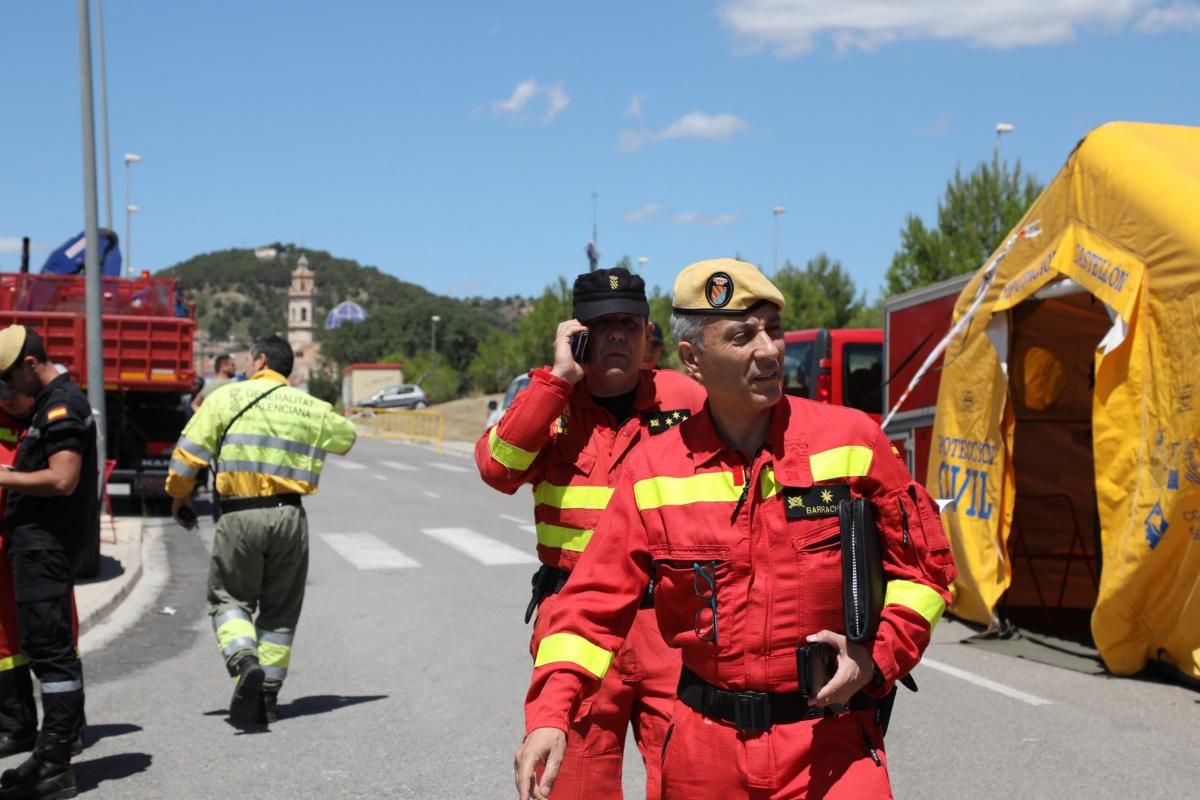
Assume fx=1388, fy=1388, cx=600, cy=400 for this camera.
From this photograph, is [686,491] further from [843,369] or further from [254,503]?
[843,369]

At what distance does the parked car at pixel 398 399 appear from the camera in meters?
74.5

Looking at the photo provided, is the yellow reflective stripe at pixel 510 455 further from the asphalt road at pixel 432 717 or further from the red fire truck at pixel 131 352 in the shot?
the red fire truck at pixel 131 352

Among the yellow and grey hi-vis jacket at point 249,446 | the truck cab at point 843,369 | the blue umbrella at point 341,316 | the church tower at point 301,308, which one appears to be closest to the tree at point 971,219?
the truck cab at point 843,369

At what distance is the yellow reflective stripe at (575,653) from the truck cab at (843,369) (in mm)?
12850

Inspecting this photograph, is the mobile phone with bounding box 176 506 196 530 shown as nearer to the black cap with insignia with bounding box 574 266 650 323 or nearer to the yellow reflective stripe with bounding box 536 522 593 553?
the yellow reflective stripe with bounding box 536 522 593 553

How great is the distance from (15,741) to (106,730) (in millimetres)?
852

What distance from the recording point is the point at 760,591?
111 inches

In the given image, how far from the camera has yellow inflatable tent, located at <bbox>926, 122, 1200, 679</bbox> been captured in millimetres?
7852

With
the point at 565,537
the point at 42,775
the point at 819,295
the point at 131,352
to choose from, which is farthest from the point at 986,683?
the point at 819,295

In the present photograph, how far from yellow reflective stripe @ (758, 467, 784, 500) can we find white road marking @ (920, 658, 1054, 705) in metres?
5.26

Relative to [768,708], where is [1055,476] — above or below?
below

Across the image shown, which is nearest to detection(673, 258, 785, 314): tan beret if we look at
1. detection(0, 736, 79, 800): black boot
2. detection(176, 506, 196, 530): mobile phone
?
detection(0, 736, 79, 800): black boot

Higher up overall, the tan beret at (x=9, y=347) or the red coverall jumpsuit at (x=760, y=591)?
the tan beret at (x=9, y=347)

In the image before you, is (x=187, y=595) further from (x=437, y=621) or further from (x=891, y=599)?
(x=891, y=599)
